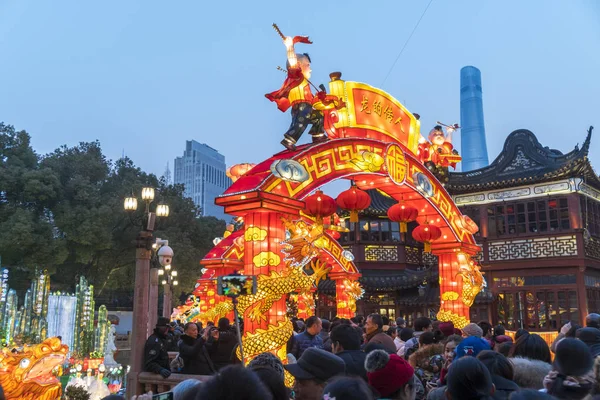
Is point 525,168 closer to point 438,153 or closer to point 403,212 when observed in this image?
point 438,153

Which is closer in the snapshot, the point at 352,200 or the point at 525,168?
the point at 352,200

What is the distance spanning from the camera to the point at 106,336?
17.4 m

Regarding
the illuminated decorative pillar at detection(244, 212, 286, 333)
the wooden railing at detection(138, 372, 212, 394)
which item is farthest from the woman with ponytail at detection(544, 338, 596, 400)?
the illuminated decorative pillar at detection(244, 212, 286, 333)

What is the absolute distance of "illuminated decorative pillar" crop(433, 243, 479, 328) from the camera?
14.9 m

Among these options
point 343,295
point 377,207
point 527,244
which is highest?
point 377,207

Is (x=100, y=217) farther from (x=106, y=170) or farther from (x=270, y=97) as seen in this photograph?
(x=270, y=97)

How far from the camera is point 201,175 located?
443ft

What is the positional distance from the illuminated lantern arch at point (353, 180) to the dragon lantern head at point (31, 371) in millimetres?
2930

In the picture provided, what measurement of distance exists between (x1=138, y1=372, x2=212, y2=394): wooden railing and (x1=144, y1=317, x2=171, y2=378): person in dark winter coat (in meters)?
0.10

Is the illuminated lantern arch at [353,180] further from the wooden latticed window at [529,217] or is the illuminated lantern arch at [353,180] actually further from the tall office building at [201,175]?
the tall office building at [201,175]

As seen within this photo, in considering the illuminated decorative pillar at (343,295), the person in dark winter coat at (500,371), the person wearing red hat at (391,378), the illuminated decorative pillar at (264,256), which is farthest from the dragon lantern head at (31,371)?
the illuminated decorative pillar at (343,295)

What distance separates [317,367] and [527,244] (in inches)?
857

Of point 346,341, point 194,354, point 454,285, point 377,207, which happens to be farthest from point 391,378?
point 377,207

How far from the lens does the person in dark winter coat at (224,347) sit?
27.2 ft
